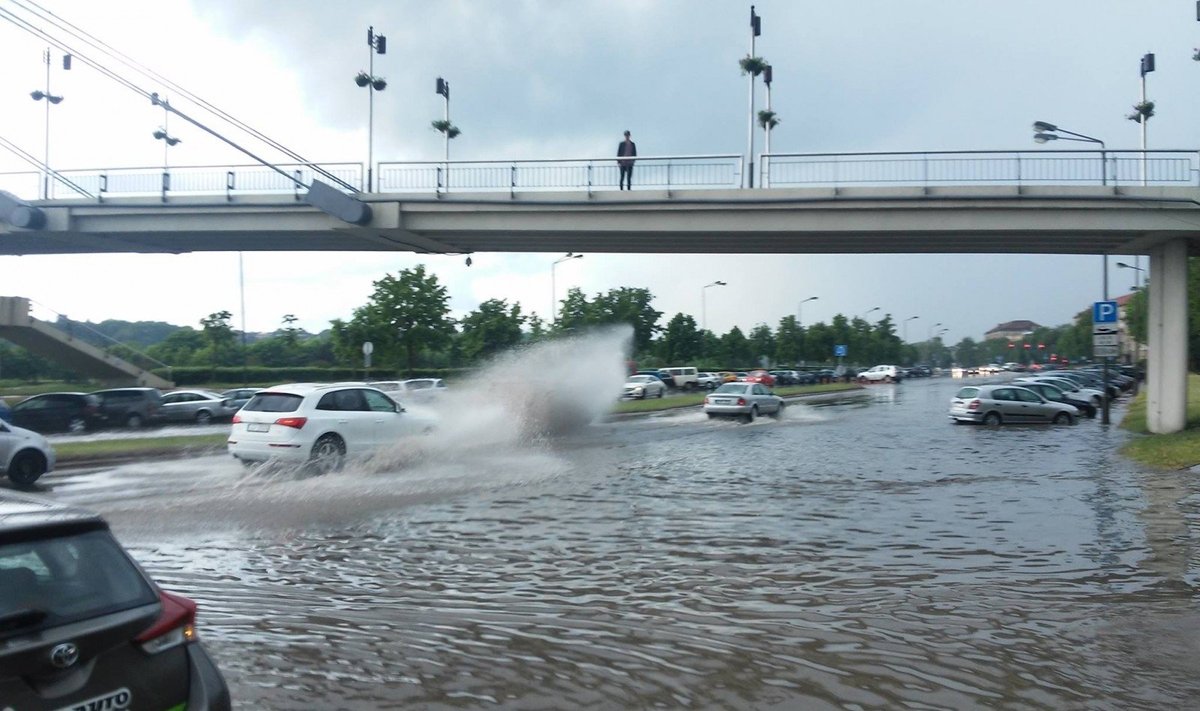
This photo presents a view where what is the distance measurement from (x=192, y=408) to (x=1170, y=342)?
3321 centimetres

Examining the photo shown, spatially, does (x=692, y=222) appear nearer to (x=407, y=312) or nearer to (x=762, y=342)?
(x=407, y=312)

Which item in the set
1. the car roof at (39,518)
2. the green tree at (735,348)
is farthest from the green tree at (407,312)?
the green tree at (735,348)

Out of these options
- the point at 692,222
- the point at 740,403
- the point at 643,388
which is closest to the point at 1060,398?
the point at 740,403

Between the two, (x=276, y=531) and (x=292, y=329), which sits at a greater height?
(x=292, y=329)

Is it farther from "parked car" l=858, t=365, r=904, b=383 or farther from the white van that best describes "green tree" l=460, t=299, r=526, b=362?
"parked car" l=858, t=365, r=904, b=383

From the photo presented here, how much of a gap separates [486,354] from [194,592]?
1936 inches

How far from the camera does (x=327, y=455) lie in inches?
667

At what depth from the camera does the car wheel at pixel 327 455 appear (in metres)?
16.7

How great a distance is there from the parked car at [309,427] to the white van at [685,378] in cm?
4685

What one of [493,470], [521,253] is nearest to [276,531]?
[493,470]

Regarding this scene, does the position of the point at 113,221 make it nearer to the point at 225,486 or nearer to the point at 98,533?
the point at 225,486

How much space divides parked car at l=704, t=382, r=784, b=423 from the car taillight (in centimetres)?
3166

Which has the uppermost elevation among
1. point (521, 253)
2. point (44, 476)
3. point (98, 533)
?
point (521, 253)

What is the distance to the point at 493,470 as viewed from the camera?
58.6 ft
